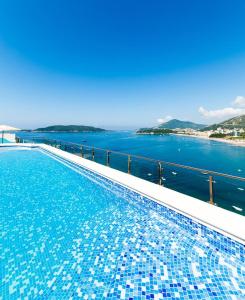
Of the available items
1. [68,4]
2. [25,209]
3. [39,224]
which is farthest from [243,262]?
[68,4]

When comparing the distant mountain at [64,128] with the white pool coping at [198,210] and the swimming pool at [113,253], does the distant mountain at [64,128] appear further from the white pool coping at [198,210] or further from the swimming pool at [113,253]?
the swimming pool at [113,253]

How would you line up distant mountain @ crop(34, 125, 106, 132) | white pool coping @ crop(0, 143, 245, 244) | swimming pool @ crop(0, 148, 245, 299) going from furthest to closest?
1. distant mountain @ crop(34, 125, 106, 132)
2. white pool coping @ crop(0, 143, 245, 244)
3. swimming pool @ crop(0, 148, 245, 299)

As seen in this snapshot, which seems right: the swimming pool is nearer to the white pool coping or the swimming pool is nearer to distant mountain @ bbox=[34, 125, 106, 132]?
the white pool coping

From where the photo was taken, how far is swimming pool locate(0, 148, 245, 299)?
2.12 m

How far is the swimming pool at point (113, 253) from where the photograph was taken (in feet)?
6.95

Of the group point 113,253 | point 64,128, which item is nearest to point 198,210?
point 113,253

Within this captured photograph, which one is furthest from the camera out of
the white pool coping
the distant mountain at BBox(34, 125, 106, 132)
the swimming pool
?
the distant mountain at BBox(34, 125, 106, 132)

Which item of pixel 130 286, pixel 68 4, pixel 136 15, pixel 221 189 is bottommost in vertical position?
pixel 221 189

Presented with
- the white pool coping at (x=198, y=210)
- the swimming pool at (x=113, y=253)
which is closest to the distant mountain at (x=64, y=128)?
the white pool coping at (x=198, y=210)

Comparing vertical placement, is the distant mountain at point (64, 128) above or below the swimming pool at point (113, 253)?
above

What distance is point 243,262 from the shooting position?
240cm

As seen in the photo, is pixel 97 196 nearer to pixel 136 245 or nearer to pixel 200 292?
pixel 136 245

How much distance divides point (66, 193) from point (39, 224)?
1.80 m

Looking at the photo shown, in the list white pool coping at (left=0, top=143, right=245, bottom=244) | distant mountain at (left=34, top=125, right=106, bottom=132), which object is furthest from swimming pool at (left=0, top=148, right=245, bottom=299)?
distant mountain at (left=34, top=125, right=106, bottom=132)
